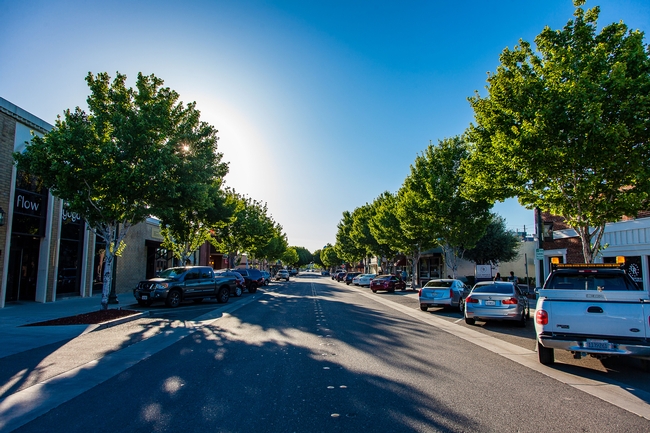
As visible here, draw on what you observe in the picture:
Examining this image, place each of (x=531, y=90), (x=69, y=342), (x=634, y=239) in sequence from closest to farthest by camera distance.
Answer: (x=69, y=342)
(x=531, y=90)
(x=634, y=239)

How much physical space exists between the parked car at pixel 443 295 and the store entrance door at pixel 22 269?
18584 millimetres

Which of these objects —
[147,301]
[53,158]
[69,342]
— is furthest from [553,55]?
[147,301]

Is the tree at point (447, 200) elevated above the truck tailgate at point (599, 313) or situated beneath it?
elevated above

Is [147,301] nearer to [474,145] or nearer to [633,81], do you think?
[474,145]

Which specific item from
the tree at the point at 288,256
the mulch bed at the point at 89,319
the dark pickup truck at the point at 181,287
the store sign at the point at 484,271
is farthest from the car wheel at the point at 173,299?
the tree at the point at 288,256

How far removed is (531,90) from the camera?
1306cm

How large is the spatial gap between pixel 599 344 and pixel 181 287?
1687cm

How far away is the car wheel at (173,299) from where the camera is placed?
1869 centimetres

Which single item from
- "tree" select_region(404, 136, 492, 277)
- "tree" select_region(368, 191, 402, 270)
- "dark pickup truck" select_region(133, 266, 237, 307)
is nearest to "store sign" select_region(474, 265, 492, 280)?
"tree" select_region(404, 136, 492, 277)

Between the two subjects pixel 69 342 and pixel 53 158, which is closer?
pixel 69 342

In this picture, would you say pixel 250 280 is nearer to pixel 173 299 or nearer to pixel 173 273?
pixel 173 273

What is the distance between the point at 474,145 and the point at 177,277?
1447 cm

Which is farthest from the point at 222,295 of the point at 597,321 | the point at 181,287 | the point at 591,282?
the point at 597,321

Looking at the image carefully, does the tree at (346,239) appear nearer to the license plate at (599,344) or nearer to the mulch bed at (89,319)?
the mulch bed at (89,319)
